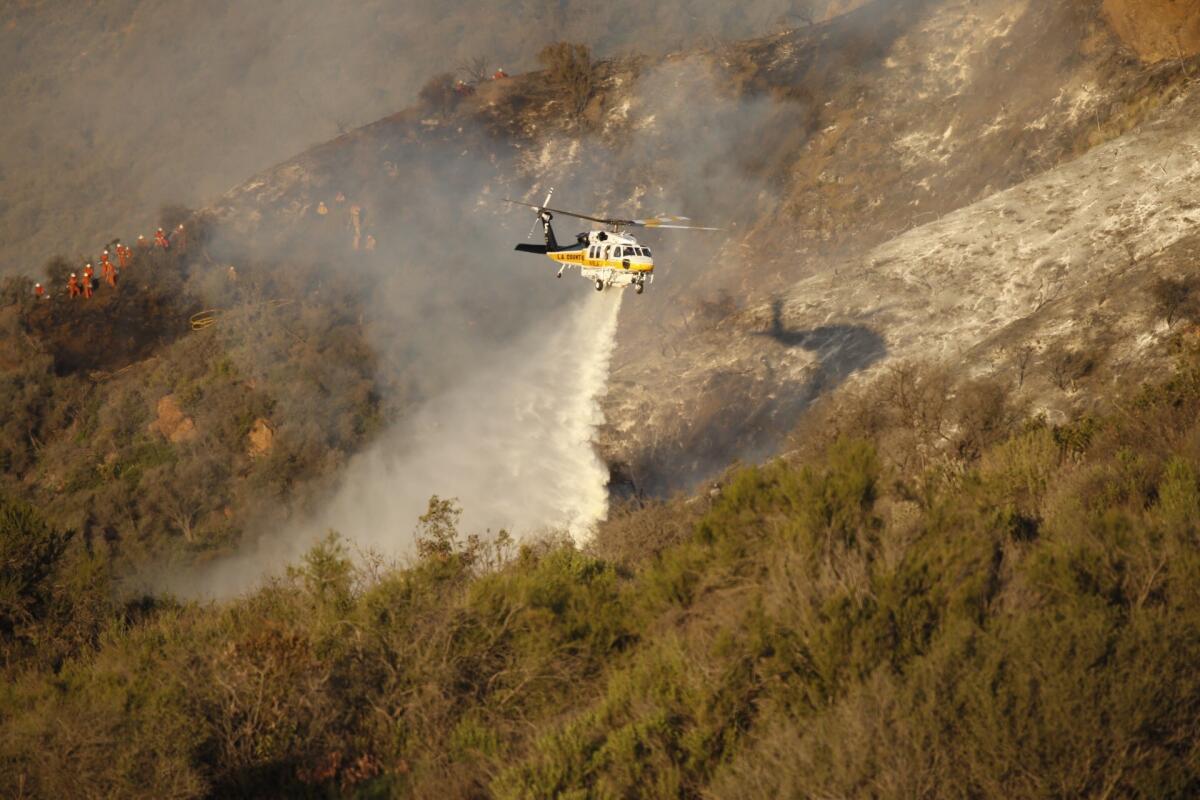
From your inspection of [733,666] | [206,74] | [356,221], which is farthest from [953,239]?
[206,74]

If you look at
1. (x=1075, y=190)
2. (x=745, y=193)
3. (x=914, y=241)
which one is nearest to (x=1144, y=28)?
(x=1075, y=190)

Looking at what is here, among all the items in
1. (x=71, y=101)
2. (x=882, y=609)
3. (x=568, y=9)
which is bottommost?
(x=882, y=609)

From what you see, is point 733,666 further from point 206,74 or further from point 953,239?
point 206,74

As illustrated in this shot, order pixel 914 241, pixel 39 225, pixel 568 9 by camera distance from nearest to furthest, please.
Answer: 1. pixel 914 241
2. pixel 39 225
3. pixel 568 9

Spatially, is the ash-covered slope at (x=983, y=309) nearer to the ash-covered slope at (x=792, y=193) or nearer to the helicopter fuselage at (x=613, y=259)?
the ash-covered slope at (x=792, y=193)

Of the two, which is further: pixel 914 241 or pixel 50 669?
pixel 914 241

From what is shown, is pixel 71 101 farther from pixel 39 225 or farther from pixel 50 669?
pixel 50 669

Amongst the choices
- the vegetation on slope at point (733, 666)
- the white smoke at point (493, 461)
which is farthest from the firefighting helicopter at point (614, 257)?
the white smoke at point (493, 461)
